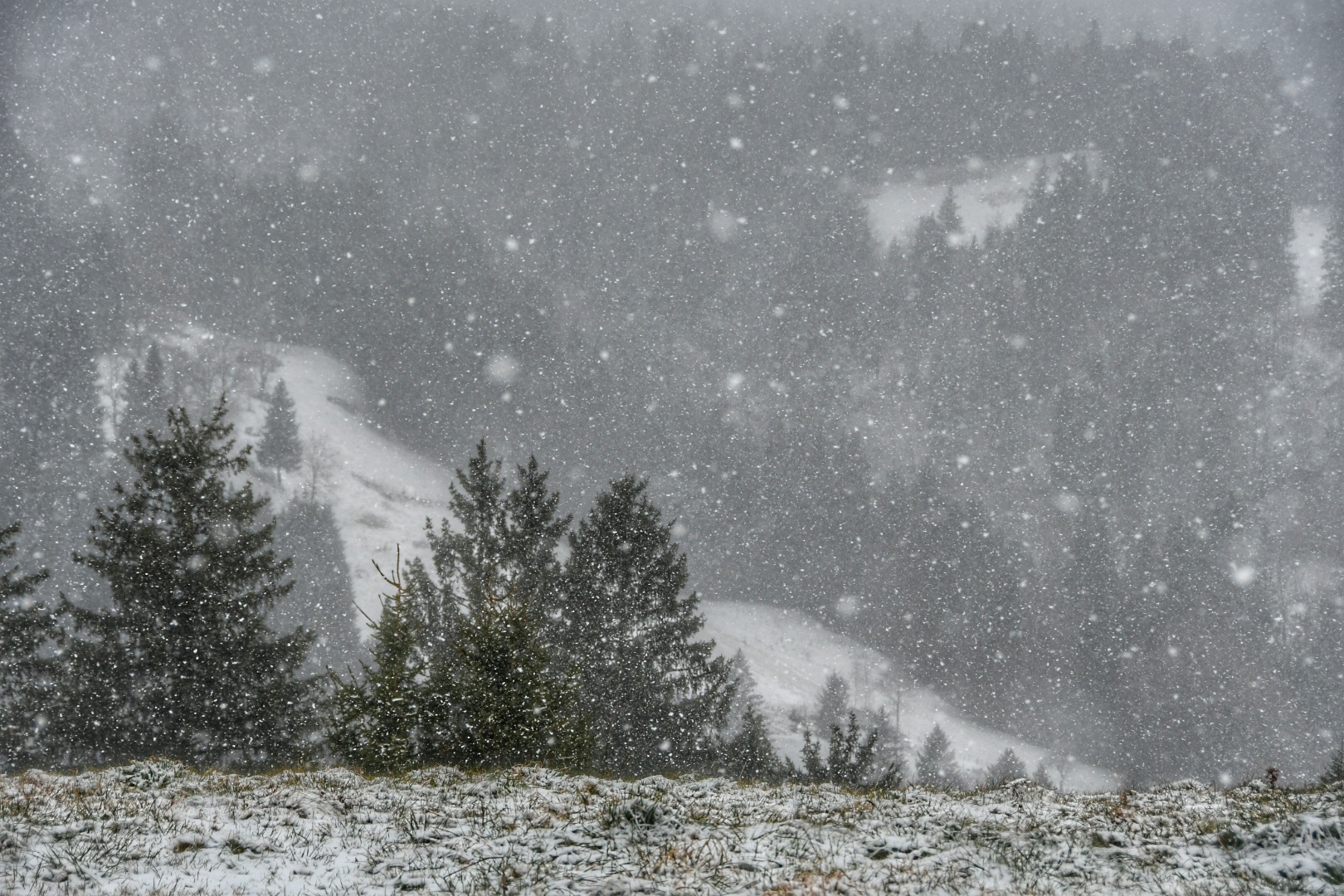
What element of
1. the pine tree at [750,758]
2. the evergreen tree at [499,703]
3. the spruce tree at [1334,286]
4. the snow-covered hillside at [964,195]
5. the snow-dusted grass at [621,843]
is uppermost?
the snow-covered hillside at [964,195]

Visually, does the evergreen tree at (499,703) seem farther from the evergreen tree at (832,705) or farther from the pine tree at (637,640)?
the evergreen tree at (832,705)

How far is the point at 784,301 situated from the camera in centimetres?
12988

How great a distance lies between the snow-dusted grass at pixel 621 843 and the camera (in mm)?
4621

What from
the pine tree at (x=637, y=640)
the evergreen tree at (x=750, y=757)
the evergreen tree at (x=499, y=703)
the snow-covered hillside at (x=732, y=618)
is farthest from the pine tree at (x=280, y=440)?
the evergreen tree at (x=499, y=703)

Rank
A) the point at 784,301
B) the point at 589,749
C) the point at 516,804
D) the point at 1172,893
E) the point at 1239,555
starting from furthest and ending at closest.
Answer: the point at 784,301
the point at 1239,555
the point at 589,749
the point at 516,804
the point at 1172,893

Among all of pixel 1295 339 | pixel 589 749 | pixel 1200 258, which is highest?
pixel 1200 258

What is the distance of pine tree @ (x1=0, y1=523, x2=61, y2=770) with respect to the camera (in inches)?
623

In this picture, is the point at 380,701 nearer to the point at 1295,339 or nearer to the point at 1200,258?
the point at 1295,339

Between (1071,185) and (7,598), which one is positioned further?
(1071,185)

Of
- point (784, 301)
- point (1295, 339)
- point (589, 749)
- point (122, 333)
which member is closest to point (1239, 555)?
point (1295, 339)

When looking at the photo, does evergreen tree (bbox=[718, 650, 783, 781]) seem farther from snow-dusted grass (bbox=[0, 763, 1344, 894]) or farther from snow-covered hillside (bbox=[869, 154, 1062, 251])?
snow-covered hillside (bbox=[869, 154, 1062, 251])

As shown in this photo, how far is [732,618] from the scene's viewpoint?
272 ft

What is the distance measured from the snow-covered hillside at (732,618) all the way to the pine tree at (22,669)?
50465 mm

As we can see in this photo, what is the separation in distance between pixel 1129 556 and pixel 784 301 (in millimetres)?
68036
